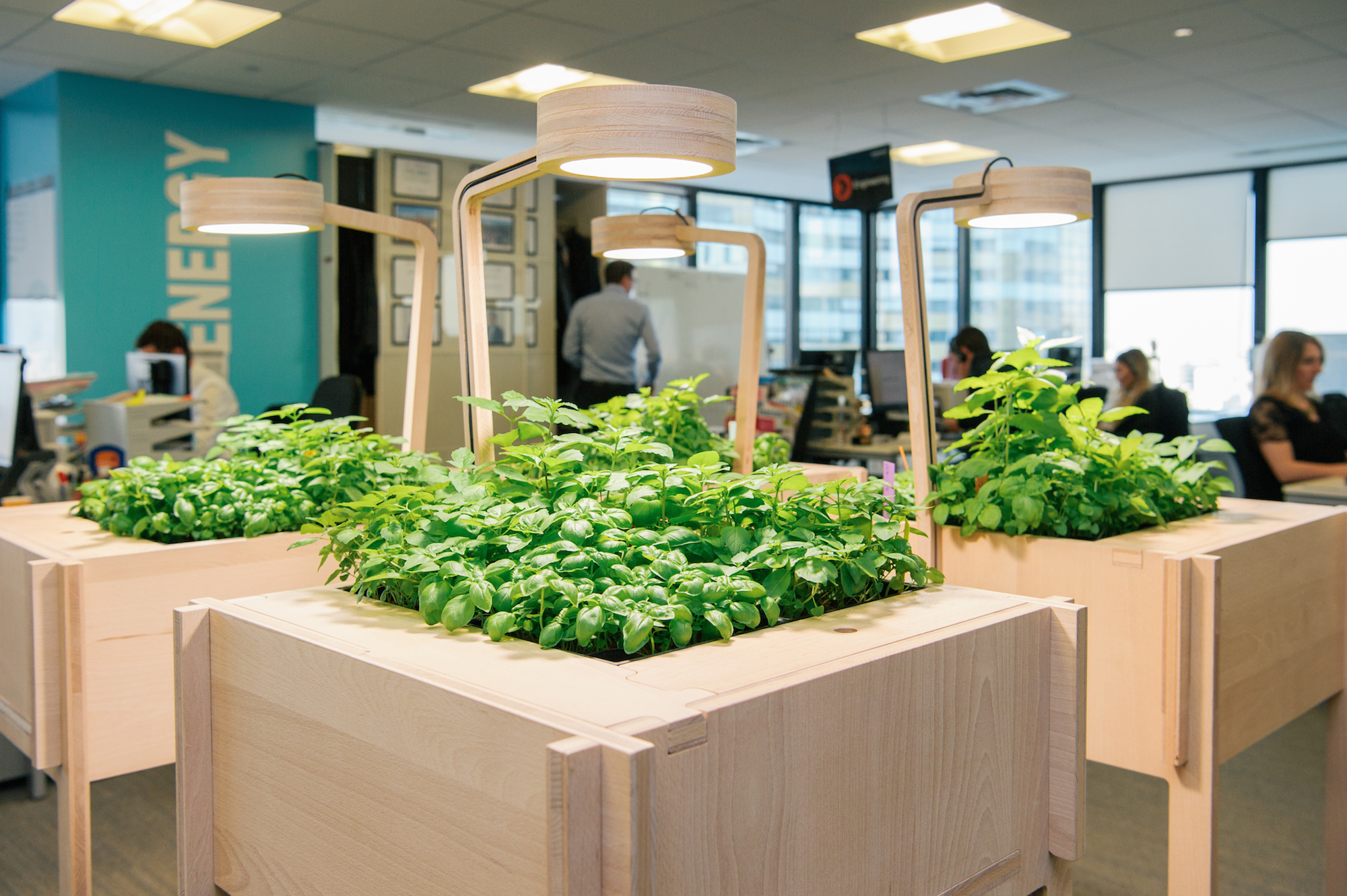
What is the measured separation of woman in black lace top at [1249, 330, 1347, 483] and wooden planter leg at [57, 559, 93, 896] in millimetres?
3739

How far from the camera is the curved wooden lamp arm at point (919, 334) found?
199cm

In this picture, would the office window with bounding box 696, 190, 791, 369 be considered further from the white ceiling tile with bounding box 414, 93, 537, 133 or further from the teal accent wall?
the teal accent wall

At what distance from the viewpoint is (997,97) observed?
6.86 m

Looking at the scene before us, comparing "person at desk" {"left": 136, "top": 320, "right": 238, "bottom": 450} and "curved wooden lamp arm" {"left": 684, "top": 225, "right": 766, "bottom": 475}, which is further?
"person at desk" {"left": 136, "top": 320, "right": 238, "bottom": 450}

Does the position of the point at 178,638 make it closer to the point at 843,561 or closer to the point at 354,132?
the point at 843,561

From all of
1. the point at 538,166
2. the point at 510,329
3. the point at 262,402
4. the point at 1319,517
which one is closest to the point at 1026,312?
the point at 510,329

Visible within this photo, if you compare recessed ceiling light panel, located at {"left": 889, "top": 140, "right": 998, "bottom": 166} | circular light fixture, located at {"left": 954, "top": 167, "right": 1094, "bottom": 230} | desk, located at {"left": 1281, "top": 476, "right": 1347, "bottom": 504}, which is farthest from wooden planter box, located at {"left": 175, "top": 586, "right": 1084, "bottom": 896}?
recessed ceiling light panel, located at {"left": 889, "top": 140, "right": 998, "bottom": 166}

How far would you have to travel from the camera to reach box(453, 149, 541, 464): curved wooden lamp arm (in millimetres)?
1731

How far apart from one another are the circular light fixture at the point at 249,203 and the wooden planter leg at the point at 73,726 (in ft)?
2.16

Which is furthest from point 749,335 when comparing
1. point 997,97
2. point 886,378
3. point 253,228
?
point 997,97

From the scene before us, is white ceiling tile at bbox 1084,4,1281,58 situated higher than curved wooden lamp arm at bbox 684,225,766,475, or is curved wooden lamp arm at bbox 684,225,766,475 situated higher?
white ceiling tile at bbox 1084,4,1281,58

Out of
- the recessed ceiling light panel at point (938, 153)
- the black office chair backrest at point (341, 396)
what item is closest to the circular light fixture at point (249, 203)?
the black office chair backrest at point (341, 396)

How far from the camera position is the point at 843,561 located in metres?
1.25

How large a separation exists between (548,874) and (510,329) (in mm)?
6537
